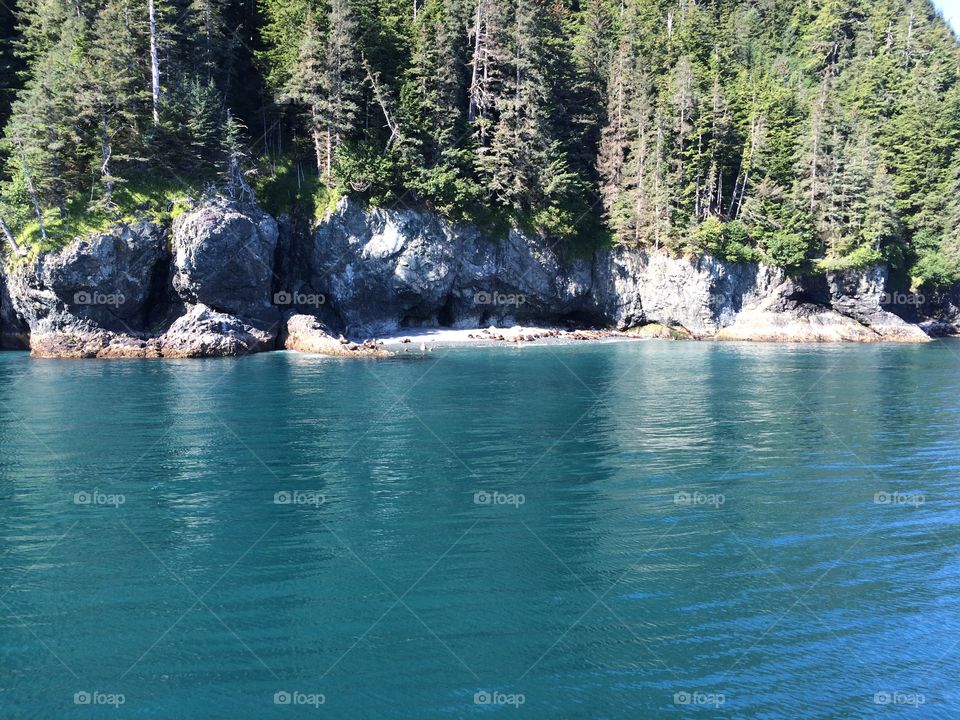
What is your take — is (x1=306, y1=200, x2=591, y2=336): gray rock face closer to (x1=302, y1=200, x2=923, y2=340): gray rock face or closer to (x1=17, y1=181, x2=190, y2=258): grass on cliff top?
(x1=302, y1=200, x2=923, y2=340): gray rock face

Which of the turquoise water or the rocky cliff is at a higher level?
the rocky cliff

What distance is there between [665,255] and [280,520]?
175 ft

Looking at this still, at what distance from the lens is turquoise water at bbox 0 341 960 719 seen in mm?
9211

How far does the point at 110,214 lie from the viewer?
46781mm

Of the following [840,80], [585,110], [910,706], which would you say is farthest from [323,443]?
[840,80]

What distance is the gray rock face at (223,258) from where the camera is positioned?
153 ft

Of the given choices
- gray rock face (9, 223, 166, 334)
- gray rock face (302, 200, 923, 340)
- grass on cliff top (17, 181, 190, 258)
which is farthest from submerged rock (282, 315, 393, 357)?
grass on cliff top (17, 181, 190, 258)

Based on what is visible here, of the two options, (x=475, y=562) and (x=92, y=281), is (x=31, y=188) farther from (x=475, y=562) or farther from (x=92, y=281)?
(x=475, y=562)

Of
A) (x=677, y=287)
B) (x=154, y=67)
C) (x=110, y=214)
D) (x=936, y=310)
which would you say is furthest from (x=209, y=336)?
(x=936, y=310)

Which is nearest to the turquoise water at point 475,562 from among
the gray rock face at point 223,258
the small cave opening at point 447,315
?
the gray rock face at point 223,258

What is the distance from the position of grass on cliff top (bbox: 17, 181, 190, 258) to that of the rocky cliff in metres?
0.82

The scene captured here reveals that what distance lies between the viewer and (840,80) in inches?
3046

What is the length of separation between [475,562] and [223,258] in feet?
131

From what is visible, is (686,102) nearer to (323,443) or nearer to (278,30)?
(278,30)
